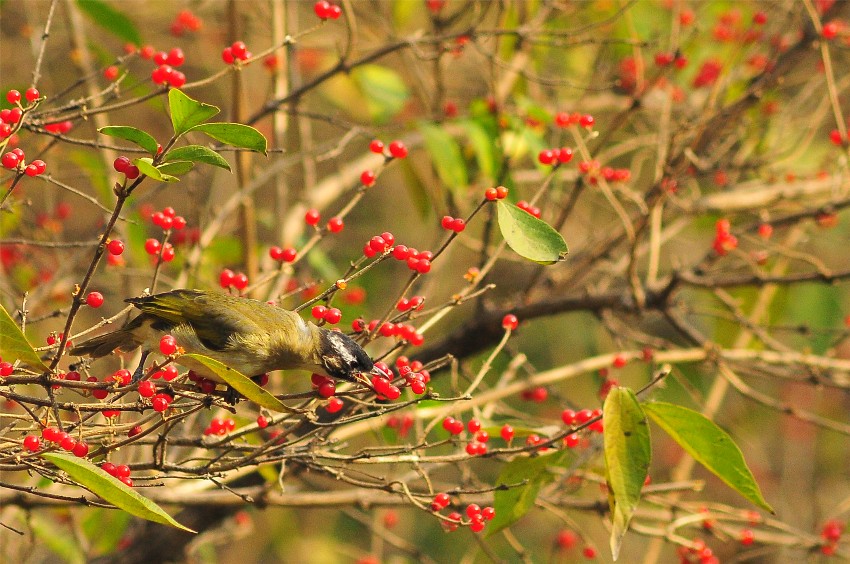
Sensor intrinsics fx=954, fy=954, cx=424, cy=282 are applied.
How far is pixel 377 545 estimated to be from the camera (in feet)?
17.0

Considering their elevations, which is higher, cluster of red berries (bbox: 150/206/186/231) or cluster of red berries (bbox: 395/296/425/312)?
cluster of red berries (bbox: 150/206/186/231)

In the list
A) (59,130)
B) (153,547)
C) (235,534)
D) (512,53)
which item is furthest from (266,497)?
(512,53)

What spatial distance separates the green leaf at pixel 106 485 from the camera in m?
1.89

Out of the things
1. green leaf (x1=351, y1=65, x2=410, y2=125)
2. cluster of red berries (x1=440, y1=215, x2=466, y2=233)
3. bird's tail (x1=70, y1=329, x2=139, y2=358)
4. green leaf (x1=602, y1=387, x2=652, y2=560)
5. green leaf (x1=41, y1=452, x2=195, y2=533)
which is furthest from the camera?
green leaf (x1=351, y1=65, x2=410, y2=125)

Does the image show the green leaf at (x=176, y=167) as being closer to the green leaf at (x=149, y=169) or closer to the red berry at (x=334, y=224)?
the green leaf at (x=149, y=169)

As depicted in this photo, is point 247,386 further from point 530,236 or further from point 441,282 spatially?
point 441,282

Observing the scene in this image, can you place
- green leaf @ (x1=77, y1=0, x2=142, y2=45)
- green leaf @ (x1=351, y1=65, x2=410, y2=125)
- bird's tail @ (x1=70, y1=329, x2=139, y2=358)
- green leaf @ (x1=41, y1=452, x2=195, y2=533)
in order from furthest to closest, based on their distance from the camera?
1. green leaf @ (x1=351, y1=65, x2=410, y2=125)
2. green leaf @ (x1=77, y1=0, x2=142, y2=45)
3. bird's tail @ (x1=70, y1=329, x2=139, y2=358)
4. green leaf @ (x1=41, y1=452, x2=195, y2=533)

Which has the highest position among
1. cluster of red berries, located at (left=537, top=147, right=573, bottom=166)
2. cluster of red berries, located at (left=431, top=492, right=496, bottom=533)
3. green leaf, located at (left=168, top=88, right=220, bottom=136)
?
cluster of red berries, located at (left=537, top=147, right=573, bottom=166)

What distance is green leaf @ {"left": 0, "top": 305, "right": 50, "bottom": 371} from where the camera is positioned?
1925mm

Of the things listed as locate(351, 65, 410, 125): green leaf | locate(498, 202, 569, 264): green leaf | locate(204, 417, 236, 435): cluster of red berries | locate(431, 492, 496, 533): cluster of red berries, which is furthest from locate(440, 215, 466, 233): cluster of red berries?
locate(351, 65, 410, 125): green leaf

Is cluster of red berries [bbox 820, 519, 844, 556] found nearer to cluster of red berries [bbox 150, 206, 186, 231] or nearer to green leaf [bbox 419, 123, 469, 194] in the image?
green leaf [bbox 419, 123, 469, 194]

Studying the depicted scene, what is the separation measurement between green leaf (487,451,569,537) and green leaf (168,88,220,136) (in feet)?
4.82

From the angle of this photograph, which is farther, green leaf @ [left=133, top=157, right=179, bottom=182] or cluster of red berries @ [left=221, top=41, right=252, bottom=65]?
cluster of red berries @ [left=221, top=41, right=252, bottom=65]

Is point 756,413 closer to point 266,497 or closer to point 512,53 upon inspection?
point 512,53
